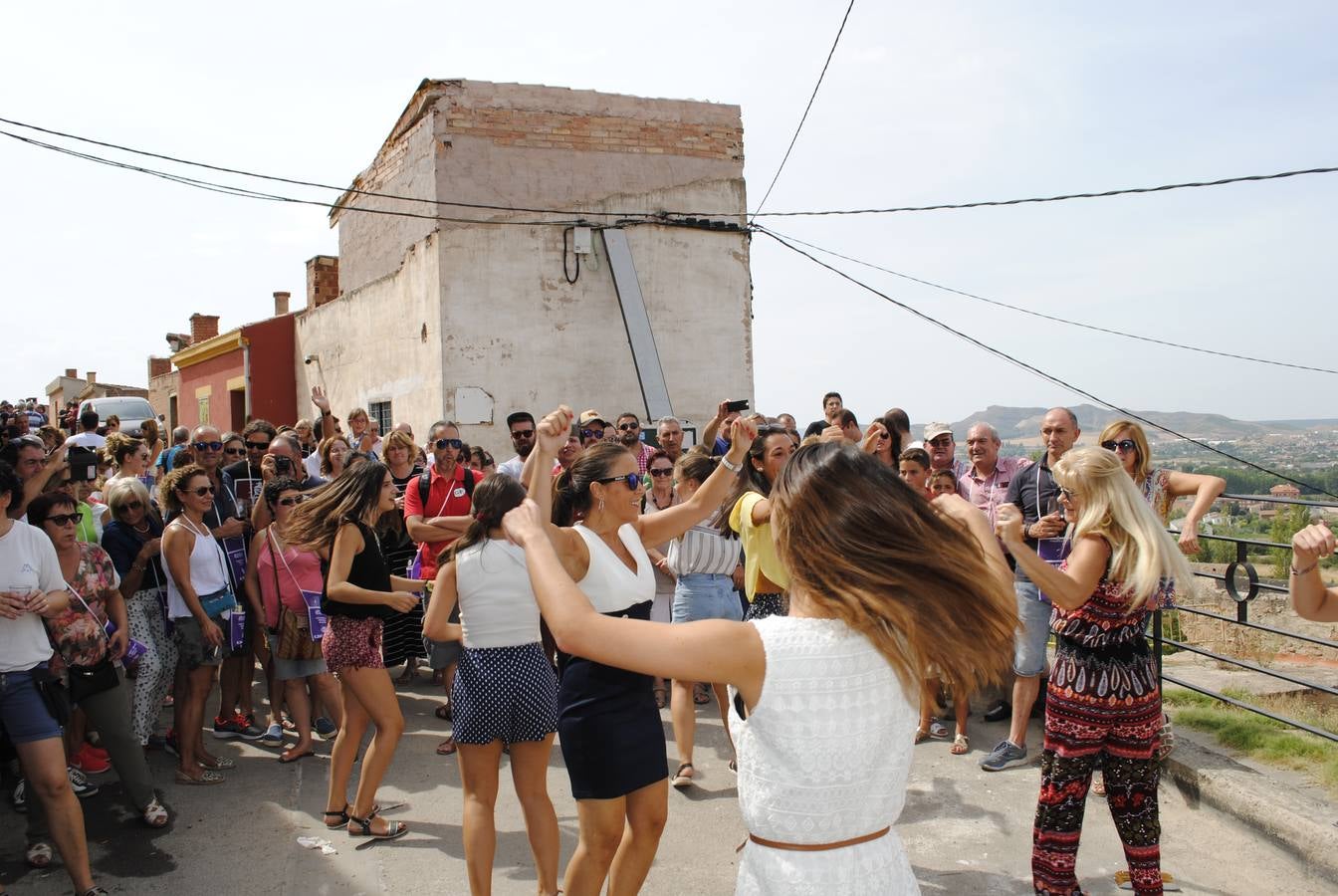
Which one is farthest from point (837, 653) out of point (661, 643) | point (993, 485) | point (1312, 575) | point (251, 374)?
point (251, 374)

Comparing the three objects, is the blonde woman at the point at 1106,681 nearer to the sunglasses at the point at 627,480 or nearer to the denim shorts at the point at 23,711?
the sunglasses at the point at 627,480

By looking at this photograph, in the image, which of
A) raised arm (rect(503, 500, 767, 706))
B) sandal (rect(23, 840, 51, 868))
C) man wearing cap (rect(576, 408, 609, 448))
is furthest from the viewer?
man wearing cap (rect(576, 408, 609, 448))

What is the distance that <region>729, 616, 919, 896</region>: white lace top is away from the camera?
1862mm

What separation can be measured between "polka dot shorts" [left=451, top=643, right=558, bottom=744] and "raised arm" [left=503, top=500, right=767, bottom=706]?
6.52ft

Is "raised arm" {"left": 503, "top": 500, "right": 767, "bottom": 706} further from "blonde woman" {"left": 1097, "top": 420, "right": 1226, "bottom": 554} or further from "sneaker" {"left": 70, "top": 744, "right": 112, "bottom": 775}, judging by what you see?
"sneaker" {"left": 70, "top": 744, "right": 112, "bottom": 775}

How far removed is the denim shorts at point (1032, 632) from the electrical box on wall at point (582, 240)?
10.3 meters

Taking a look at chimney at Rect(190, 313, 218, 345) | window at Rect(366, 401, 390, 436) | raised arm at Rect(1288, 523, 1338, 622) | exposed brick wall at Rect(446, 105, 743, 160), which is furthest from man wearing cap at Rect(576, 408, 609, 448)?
chimney at Rect(190, 313, 218, 345)

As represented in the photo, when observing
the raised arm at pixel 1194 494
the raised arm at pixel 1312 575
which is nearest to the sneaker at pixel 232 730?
the raised arm at pixel 1194 494

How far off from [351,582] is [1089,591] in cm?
333

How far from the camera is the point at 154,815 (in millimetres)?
4715

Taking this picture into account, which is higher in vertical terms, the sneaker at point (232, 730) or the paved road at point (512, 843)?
the sneaker at point (232, 730)

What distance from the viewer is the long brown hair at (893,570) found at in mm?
1881

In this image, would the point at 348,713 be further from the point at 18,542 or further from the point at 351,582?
the point at 18,542

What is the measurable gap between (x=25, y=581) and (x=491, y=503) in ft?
6.82
